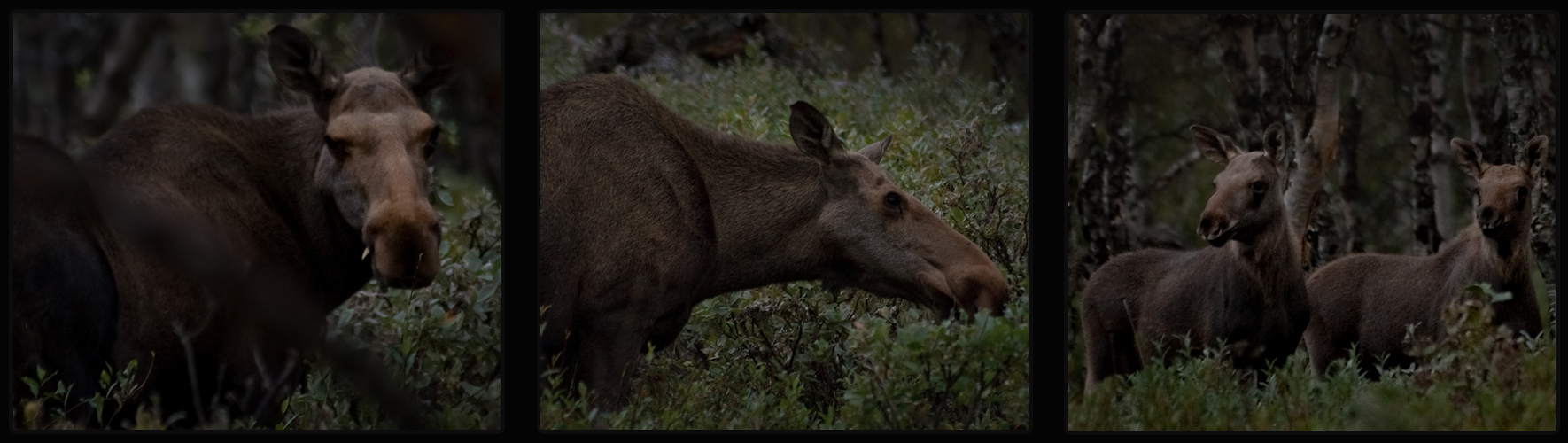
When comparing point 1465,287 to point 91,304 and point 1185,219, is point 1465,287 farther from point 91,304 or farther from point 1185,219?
point 91,304

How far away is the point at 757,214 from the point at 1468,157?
2.85 m

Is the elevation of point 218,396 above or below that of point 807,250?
below

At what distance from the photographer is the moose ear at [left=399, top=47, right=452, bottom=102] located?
255 inches

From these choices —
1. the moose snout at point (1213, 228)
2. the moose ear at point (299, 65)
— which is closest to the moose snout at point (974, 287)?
the moose snout at point (1213, 228)

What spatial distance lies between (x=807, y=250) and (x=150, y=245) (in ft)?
8.51

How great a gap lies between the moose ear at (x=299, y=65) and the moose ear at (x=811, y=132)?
74.5 inches

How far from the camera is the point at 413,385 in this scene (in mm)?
6805

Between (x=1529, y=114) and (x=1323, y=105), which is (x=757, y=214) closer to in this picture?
(x=1323, y=105)

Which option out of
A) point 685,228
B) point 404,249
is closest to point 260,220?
point 404,249

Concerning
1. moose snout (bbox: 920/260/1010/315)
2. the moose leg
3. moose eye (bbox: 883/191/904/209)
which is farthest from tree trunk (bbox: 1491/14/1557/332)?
the moose leg

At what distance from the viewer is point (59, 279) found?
611 centimetres

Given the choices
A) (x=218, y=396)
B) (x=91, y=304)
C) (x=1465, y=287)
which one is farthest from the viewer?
(x=1465, y=287)

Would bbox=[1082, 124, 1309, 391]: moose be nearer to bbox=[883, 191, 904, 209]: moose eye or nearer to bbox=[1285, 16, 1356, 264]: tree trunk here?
bbox=[1285, 16, 1356, 264]: tree trunk

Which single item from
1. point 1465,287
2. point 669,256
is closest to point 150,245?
point 669,256
